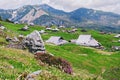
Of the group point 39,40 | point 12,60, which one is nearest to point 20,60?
point 12,60

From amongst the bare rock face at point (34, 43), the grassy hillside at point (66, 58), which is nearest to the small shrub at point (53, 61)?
the grassy hillside at point (66, 58)

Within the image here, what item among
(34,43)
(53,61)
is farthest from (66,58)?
(53,61)

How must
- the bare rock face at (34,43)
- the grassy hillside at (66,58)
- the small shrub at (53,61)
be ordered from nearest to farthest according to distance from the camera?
the grassy hillside at (66,58)
the small shrub at (53,61)
the bare rock face at (34,43)

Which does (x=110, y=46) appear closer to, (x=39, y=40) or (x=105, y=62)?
(x=105, y=62)

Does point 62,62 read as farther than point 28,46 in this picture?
No

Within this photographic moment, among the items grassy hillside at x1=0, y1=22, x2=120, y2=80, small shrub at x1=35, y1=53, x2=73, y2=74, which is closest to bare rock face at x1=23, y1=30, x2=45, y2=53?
grassy hillside at x1=0, y1=22, x2=120, y2=80

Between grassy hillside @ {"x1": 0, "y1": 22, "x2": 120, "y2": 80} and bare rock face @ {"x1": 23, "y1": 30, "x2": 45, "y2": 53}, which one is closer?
grassy hillside @ {"x1": 0, "y1": 22, "x2": 120, "y2": 80}

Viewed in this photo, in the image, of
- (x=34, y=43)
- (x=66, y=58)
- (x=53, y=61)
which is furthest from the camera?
(x=66, y=58)

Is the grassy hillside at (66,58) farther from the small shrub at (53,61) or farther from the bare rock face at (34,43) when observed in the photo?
the bare rock face at (34,43)

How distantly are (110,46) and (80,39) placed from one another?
49.9 feet

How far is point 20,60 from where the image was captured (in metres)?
29.6

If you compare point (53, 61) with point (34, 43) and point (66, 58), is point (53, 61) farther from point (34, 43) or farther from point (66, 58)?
point (66, 58)

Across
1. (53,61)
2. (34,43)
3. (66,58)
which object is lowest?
(66,58)

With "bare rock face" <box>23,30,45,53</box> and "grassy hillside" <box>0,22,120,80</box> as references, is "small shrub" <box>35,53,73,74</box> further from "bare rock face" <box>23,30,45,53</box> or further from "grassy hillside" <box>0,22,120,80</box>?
"bare rock face" <box>23,30,45,53</box>
